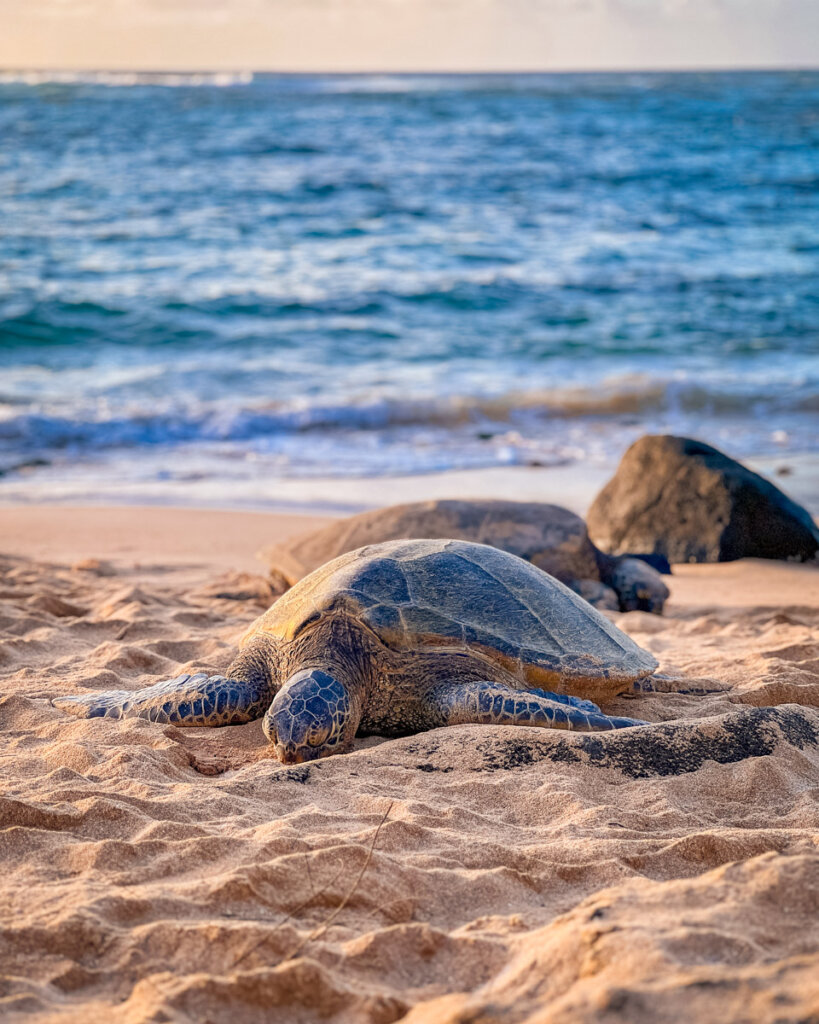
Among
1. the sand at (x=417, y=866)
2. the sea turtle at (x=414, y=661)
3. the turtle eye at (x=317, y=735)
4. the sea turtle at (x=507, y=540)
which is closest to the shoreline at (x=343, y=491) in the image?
the sea turtle at (x=507, y=540)

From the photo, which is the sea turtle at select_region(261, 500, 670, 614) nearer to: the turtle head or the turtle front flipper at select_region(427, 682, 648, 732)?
the turtle front flipper at select_region(427, 682, 648, 732)

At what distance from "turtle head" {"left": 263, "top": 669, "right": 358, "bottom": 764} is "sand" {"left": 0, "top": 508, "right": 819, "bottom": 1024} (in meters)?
0.08

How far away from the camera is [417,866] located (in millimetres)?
2215

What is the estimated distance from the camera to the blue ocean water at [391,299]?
9922 mm

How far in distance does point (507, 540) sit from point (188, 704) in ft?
8.15

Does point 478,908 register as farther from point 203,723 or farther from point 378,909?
point 203,723

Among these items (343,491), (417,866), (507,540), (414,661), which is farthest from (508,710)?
(343,491)

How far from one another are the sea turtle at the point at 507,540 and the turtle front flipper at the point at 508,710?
6.59 feet

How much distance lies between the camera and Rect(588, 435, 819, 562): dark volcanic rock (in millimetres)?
6418

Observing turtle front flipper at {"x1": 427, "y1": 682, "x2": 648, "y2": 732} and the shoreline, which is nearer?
turtle front flipper at {"x1": 427, "y1": 682, "x2": 648, "y2": 732}

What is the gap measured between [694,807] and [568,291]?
1450 centimetres

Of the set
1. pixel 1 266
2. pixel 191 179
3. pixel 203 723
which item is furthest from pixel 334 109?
pixel 203 723

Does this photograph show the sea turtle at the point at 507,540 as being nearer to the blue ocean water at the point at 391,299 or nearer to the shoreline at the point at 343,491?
the shoreline at the point at 343,491

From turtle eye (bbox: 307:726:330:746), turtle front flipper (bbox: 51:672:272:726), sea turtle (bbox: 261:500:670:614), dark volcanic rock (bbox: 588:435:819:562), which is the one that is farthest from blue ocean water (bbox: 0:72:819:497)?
turtle eye (bbox: 307:726:330:746)
